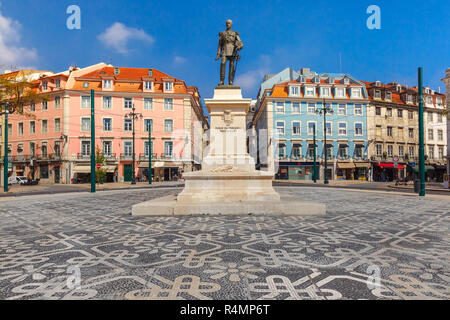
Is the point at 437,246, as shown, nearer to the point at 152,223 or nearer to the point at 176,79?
the point at 152,223

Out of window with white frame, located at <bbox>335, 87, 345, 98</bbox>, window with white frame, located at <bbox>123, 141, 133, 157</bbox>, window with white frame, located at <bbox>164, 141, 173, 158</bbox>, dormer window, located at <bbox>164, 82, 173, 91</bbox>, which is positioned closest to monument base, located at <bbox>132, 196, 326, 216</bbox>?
window with white frame, located at <bbox>164, 141, 173, 158</bbox>

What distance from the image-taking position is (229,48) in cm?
899

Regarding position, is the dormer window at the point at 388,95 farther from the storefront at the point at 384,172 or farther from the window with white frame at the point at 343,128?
the storefront at the point at 384,172

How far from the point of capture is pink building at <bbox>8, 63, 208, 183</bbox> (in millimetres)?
34781

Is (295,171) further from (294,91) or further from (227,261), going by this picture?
(227,261)

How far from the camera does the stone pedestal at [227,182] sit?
6980mm

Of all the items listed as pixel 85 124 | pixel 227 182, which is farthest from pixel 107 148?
pixel 227 182

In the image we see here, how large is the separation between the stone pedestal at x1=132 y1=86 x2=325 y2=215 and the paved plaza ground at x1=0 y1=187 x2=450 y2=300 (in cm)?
125

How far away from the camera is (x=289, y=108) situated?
38.6 m

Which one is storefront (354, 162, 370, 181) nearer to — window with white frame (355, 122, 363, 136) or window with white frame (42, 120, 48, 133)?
window with white frame (355, 122, 363, 136)

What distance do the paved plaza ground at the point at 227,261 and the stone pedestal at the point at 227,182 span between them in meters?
1.25

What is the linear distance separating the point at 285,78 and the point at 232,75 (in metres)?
42.3

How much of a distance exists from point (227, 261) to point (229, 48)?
7883mm
